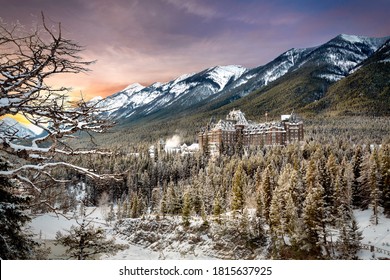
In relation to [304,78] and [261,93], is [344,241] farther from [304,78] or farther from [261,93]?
[261,93]

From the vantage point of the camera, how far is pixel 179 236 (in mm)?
5008

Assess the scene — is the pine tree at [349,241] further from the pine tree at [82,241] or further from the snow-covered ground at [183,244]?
the pine tree at [82,241]

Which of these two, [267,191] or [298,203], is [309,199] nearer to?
[298,203]

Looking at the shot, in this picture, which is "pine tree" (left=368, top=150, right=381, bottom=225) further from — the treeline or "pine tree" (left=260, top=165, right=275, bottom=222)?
"pine tree" (left=260, top=165, right=275, bottom=222)

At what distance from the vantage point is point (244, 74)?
763 centimetres

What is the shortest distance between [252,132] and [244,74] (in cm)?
471

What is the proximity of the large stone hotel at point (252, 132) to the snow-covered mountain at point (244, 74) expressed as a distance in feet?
3.14

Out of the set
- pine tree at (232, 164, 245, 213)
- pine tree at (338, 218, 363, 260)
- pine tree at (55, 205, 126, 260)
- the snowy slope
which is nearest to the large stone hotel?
pine tree at (232, 164, 245, 213)

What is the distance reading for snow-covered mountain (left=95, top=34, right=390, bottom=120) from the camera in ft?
15.5

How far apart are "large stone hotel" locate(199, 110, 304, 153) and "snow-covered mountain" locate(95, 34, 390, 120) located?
0.96 metres

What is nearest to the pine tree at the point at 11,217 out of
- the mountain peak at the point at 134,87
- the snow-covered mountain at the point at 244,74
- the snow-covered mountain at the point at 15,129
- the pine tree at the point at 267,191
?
the snow-covered mountain at the point at 15,129

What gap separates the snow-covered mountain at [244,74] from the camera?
15.5ft

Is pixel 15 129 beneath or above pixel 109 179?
above

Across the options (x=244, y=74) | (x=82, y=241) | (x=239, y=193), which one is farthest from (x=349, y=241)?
(x=239, y=193)
